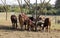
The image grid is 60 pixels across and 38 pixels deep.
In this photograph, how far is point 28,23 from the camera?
15227mm

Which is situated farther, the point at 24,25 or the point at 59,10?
the point at 59,10

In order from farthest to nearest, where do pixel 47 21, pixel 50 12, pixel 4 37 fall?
pixel 50 12 < pixel 47 21 < pixel 4 37

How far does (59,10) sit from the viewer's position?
33.1 meters

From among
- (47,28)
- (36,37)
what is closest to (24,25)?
(47,28)

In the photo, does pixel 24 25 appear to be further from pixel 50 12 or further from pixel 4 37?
pixel 50 12

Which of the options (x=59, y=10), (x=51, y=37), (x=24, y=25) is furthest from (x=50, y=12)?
(x=51, y=37)

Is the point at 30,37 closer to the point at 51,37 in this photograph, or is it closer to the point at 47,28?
the point at 51,37

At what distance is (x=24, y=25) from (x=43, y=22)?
156 centimetres

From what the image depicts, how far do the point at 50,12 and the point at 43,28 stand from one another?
56.3ft

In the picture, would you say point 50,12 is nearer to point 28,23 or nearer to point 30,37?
point 28,23

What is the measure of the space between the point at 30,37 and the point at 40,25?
13.9 ft

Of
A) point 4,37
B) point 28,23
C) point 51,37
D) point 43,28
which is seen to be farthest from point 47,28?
point 4,37

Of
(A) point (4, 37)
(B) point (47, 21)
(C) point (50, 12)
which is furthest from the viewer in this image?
(C) point (50, 12)

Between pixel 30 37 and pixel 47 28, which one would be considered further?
pixel 47 28
